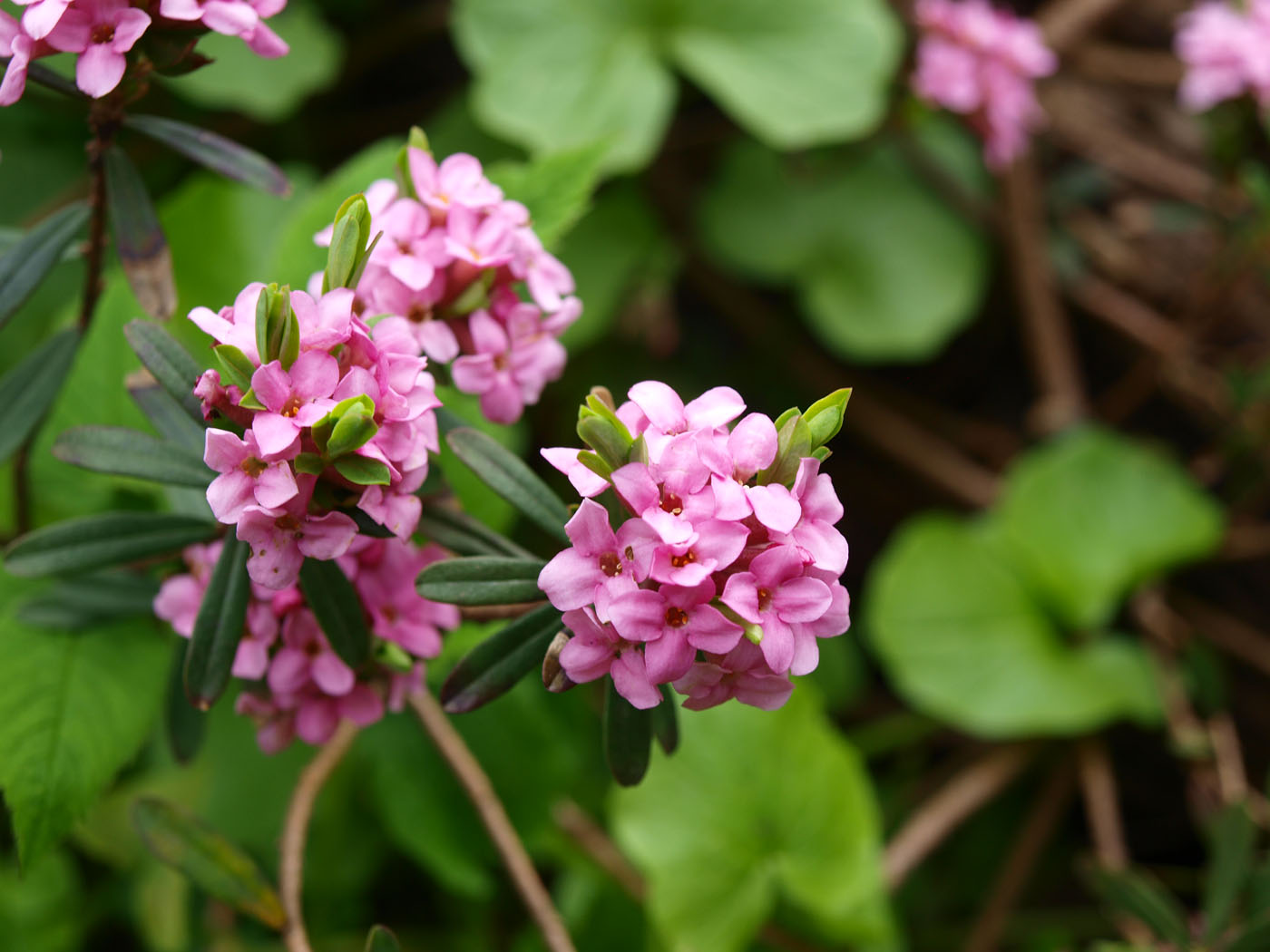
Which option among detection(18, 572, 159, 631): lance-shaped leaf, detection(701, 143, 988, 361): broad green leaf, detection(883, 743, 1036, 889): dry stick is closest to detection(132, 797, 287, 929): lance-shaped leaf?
detection(18, 572, 159, 631): lance-shaped leaf

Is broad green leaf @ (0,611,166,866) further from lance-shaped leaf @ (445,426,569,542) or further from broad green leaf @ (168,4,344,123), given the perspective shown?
broad green leaf @ (168,4,344,123)

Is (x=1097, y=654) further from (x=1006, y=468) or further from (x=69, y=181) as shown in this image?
(x=69, y=181)

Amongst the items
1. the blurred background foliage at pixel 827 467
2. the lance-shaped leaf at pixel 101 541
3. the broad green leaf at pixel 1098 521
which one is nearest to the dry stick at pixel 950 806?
the blurred background foliage at pixel 827 467

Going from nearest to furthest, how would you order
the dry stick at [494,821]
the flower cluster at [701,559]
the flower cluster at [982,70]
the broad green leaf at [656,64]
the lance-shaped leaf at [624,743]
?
the flower cluster at [701,559] < the lance-shaped leaf at [624,743] < the dry stick at [494,821] < the broad green leaf at [656,64] < the flower cluster at [982,70]

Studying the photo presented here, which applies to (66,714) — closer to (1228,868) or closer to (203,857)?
(203,857)

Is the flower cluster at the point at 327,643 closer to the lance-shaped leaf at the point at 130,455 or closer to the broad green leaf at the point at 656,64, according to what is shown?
the lance-shaped leaf at the point at 130,455

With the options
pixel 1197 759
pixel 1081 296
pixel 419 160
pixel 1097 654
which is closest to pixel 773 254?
pixel 1081 296
